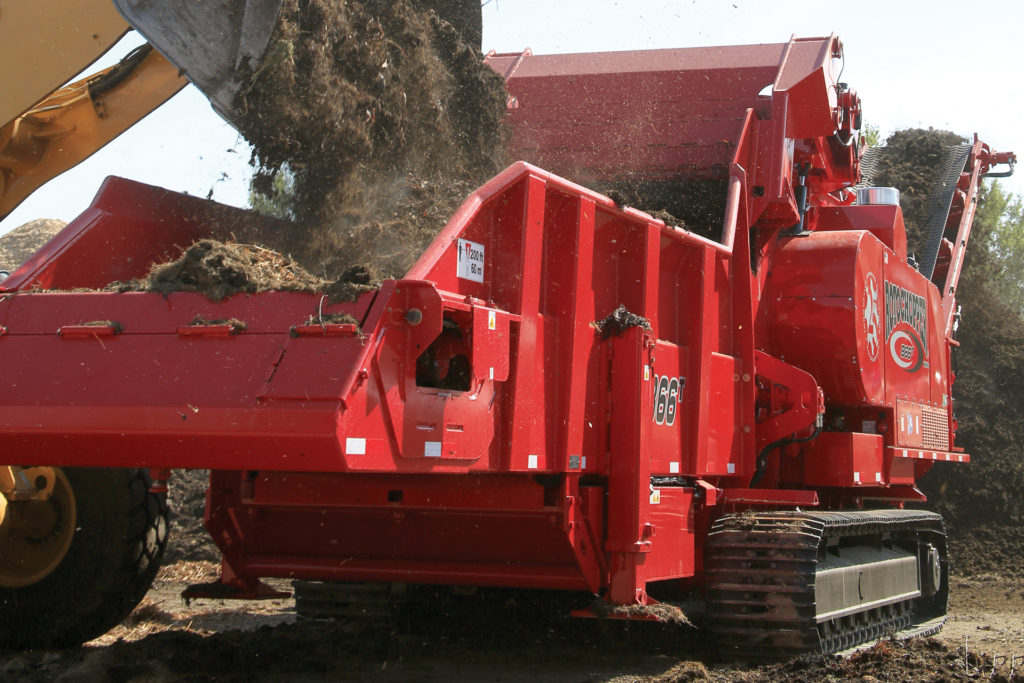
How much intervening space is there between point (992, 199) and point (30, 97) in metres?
21.7

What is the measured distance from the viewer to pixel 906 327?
760 cm

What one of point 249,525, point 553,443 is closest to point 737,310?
point 553,443

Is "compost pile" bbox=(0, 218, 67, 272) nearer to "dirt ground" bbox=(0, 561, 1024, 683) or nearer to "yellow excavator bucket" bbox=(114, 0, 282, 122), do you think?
"dirt ground" bbox=(0, 561, 1024, 683)

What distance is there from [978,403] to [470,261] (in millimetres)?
10516

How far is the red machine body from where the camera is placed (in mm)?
3943

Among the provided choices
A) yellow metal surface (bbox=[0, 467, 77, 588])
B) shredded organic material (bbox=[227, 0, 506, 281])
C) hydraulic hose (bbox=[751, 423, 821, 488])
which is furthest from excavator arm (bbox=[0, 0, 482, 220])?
hydraulic hose (bbox=[751, 423, 821, 488])

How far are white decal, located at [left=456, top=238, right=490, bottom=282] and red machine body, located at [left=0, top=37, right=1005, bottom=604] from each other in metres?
0.02

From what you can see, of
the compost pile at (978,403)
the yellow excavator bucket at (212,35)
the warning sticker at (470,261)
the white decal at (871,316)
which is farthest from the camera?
the compost pile at (978,403)

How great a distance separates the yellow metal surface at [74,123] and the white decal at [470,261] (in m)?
2.50

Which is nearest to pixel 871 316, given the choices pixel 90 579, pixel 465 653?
pixel 465 653

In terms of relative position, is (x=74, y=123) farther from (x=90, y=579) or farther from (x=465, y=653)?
(x=465, y=653)

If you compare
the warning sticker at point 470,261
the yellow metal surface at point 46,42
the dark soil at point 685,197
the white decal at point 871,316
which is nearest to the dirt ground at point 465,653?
the white decal at point 871,316

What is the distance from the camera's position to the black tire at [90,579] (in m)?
5.64

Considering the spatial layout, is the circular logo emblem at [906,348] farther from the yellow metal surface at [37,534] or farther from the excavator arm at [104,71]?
the yellow metal surface at [37,534]
